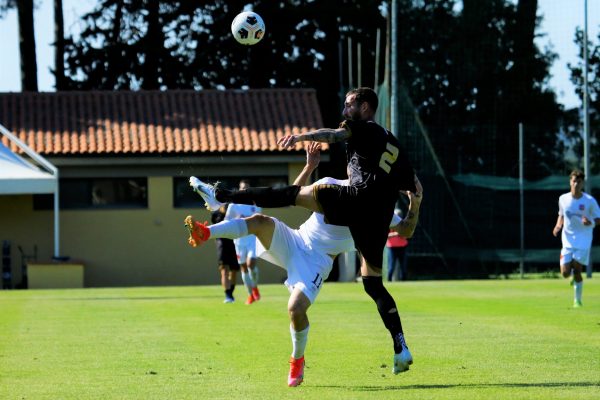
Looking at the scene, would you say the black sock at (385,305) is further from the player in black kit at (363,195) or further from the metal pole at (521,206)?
the metal pole at (521,206)

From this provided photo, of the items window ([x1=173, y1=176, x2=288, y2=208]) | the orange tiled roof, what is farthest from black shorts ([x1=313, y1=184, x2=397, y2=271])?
the orange tiled roof

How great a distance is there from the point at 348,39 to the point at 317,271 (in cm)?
3057

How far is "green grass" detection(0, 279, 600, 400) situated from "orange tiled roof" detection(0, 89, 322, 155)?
13.3 meters

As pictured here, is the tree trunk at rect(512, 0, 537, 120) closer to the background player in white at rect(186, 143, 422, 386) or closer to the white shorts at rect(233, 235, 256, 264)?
the white shorts at rect(233, 235, 256, 264)

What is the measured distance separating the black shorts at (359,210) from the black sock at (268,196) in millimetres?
196

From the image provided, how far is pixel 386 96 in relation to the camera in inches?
1234

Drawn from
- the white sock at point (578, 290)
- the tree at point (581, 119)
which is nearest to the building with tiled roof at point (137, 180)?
the tree at point (581, 119)

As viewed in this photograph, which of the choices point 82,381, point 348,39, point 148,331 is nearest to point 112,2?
point 348,39

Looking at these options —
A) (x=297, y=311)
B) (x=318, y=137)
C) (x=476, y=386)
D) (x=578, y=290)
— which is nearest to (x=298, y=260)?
(x=297, y=311)

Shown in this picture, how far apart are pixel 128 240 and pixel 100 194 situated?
1.56 metres

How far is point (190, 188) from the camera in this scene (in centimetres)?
3434

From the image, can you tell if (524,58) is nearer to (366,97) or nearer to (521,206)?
(521,206)

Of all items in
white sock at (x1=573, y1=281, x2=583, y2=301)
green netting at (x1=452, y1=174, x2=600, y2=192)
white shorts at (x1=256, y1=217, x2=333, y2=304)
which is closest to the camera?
white shorts at (x1=256, y1=217, x2=333, y2=304)

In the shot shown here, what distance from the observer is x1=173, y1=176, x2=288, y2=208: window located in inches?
1342
